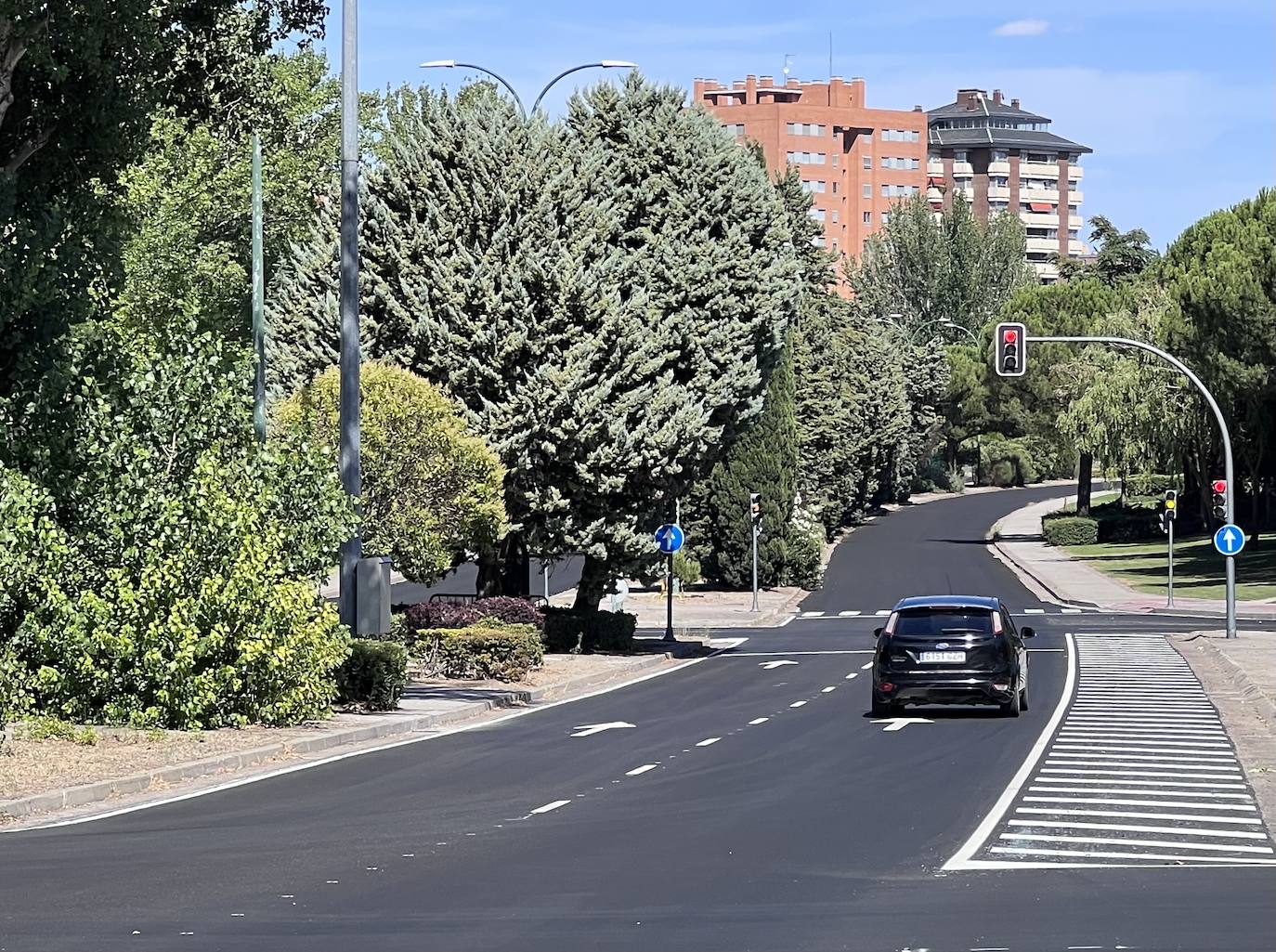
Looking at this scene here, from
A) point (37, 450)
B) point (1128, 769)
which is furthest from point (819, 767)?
point (37, 450)

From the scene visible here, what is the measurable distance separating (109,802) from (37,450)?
6.33 m

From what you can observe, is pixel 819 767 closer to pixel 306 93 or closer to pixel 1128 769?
pixel 1128 769

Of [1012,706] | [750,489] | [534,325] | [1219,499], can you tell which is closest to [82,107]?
[1012,706]

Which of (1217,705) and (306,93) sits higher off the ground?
(306,93)

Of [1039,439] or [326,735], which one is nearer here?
[326,735]

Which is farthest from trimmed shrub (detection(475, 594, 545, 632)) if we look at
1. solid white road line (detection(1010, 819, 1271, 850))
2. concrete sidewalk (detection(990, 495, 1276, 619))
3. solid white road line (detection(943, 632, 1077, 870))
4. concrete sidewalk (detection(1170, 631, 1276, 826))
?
concrete sidewalk (detection(990, 495, 1276, 619))

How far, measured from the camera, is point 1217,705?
2773 centimetres

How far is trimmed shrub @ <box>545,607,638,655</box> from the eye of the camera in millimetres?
40281

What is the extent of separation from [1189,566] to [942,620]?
180ft

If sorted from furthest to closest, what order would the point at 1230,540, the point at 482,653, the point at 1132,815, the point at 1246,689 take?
the point at 1230,540, the point at 482,653, the point at 1246,689, the point at 1132,815

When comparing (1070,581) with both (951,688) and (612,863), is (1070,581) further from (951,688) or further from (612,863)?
(612,863)

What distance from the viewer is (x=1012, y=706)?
2600cm

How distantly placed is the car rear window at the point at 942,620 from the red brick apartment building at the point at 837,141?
484 feet

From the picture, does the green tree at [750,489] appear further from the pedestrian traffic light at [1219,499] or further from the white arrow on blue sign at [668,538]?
the white arrow on blue sign at [668,538]
